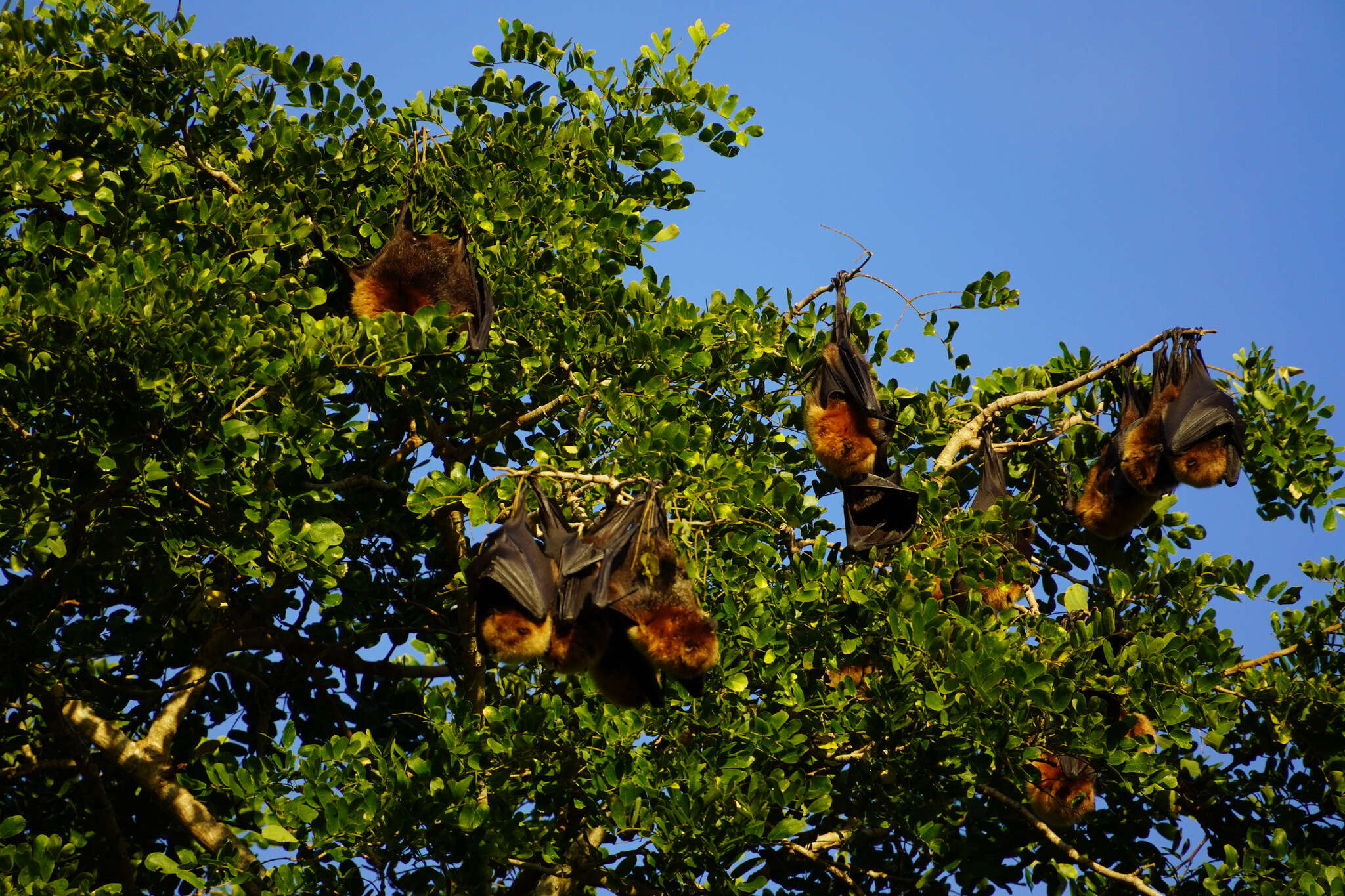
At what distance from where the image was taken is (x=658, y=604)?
16.7ft

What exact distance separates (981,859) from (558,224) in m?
3.73

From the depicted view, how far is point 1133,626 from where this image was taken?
607cm

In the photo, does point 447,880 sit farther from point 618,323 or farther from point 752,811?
point 618,323

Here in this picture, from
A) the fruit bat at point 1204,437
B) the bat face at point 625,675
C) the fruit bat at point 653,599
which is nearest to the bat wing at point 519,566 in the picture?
the fruit bat at point 653,599

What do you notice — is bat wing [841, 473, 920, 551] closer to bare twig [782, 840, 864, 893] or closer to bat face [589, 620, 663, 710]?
bare twig [782, 840, 864, 893]

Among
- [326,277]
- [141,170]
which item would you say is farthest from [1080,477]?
[141,170]

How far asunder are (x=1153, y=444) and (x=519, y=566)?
12.0 ft

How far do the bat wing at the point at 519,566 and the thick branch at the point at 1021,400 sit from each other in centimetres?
228

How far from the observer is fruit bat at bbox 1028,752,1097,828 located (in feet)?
20.0

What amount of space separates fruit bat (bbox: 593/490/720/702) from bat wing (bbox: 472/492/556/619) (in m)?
0.24

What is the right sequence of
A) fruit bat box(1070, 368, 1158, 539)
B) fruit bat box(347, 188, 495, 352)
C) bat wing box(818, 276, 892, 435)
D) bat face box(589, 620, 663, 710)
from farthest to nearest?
1. fruit bat box(1070, 368, 1158, 539)
2. fruit bat box(347, 188, 495, 352)
3. bat wing box(818, 276, 892, 435)
4. bat face box(589, 620, 663, 710)

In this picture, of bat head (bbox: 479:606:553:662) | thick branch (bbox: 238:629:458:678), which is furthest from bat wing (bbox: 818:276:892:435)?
thick branch (bbox: 238:629:458:678)

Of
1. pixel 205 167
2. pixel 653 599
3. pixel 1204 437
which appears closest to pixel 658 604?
pixel 653 599

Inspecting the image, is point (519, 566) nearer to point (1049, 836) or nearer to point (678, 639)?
point (678, 639)
